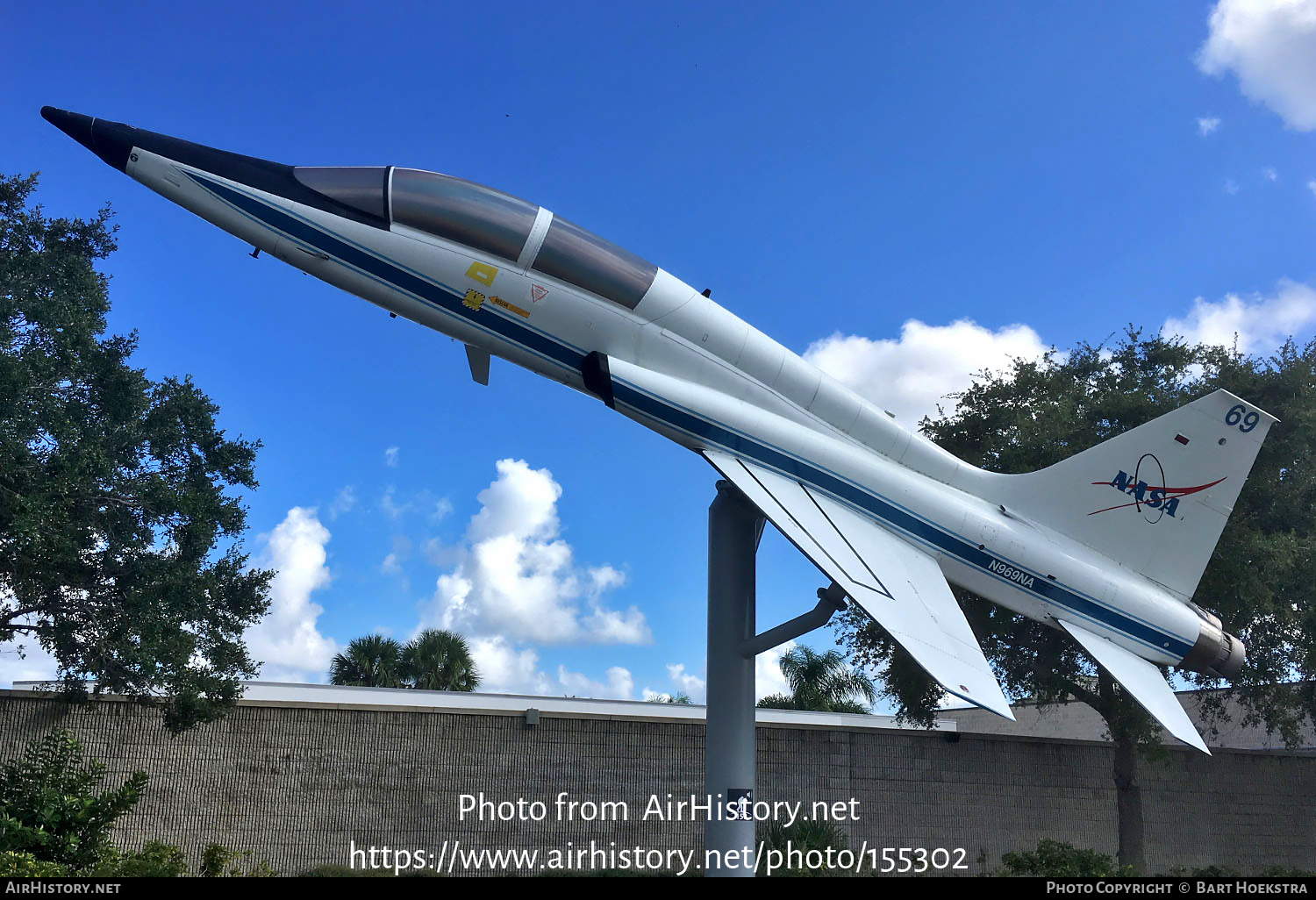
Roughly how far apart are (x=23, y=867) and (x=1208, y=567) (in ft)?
63.9

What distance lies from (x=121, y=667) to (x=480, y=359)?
842 centimetres

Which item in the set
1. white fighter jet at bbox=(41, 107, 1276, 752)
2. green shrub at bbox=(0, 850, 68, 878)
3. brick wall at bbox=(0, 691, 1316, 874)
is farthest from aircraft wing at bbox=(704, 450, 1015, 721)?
brick wall at bbox=(0, 691, 1316, 874)

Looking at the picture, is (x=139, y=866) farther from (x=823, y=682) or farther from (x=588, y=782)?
(x=823, y=682)

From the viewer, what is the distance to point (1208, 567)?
18.1 m

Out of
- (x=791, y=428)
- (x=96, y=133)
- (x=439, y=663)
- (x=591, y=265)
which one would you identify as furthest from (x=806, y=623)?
(x=439, y=663)

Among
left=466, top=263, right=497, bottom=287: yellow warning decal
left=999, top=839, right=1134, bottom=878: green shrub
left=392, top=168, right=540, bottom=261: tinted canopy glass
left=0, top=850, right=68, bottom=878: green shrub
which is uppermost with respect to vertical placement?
left=392, top=168, right=540, bottom=261: tinted canopy glass

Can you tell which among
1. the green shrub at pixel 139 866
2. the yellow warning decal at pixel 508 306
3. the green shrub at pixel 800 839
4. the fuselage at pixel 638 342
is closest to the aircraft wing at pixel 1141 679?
the fuselage at pixel 638 342

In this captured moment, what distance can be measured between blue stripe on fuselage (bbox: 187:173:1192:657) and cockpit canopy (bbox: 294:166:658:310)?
0.52 metres

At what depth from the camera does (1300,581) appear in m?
18.4

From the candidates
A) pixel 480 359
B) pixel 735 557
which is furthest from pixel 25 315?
pixel 735 557

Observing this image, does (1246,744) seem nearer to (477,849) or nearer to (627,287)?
(477,849)

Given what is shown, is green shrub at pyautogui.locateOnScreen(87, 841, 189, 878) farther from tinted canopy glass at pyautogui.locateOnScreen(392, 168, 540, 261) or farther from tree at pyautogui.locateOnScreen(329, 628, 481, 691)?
tree at pyautogui.locateOnScreen(329, 628, 481, 691)

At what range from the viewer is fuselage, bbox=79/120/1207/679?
9.84 m

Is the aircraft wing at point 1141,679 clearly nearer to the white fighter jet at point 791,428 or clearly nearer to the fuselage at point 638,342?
the white fighter jet at point 791,428
